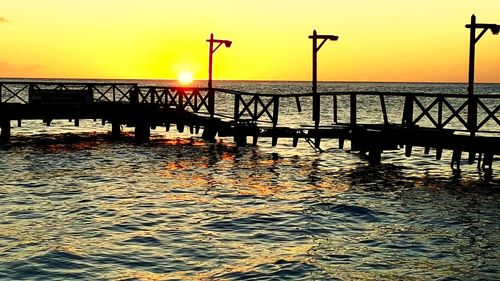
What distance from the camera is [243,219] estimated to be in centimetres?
1472

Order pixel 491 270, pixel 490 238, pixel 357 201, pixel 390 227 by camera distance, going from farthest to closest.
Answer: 1. pixel 357 201
2. pixel 390 227
3. pixel 490 238
4. pixel 491 270

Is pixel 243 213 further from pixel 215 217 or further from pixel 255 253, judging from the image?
pixel 255 253

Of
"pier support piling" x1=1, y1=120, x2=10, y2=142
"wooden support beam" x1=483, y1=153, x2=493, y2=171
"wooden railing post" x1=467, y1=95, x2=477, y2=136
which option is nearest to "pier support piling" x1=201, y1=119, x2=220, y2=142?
"pier support piling" x1=1, y1=120, x2=10, y2=142

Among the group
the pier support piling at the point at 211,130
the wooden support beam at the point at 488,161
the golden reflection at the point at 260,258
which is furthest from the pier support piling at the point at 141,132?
the golden reflection at the point at 260,258

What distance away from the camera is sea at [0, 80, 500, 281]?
11.0 meters

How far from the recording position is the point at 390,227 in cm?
1404

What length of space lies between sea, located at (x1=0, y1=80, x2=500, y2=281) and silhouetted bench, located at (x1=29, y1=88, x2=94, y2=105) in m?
6.14

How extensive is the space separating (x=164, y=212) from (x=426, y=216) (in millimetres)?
6432

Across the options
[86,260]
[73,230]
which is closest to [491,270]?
[86,260]

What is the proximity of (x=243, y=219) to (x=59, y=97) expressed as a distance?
68.6 ft

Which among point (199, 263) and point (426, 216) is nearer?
point (199, 263)

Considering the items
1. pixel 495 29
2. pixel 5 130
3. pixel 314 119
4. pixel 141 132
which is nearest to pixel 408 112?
pixel 495 29

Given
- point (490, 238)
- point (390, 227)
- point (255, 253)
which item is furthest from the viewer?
point (390, 227)

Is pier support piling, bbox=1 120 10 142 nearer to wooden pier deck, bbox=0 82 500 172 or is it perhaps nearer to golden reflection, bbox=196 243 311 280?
wooden pier deck, bbox=0 82 500 172
